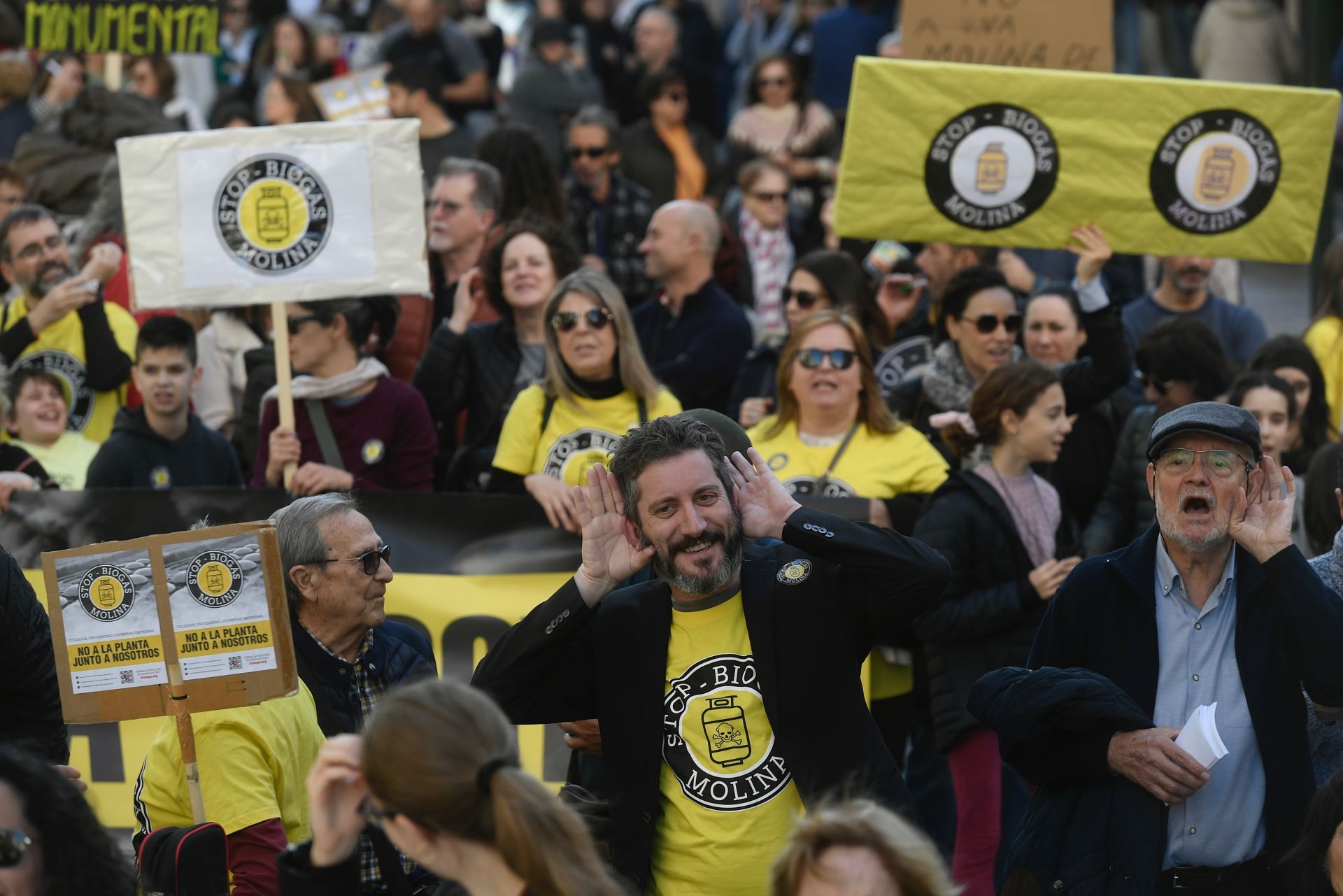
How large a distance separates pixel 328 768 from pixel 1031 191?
16.4 ft

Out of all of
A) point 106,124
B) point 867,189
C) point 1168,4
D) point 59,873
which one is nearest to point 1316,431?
point 867,189

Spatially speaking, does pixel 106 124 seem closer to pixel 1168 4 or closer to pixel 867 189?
pixel 867 189

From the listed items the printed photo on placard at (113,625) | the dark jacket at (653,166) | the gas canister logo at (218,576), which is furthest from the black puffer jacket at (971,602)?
the dark jacket at (653,166)

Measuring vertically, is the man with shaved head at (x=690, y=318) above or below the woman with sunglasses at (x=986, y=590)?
above

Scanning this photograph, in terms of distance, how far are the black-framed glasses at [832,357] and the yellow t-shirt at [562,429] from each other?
21.5 inches

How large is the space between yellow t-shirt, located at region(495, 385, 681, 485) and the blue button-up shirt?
2662 millimetres

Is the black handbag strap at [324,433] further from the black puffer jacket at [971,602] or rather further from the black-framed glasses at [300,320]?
the black puffer jacket at [971,602]

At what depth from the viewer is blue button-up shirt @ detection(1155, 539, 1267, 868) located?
4801 millimetres

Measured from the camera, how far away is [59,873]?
12.6 feet

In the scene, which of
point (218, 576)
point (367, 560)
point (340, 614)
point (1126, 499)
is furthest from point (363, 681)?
point (1126, 499)

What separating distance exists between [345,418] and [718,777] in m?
3.21

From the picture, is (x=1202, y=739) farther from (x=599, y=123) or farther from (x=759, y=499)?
(x=599, y=123)

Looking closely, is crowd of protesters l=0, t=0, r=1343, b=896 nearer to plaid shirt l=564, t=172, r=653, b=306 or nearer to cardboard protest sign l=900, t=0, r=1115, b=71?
plaid shirt l=564, t=172, r=653, b=306

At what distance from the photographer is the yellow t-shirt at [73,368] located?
869cm
